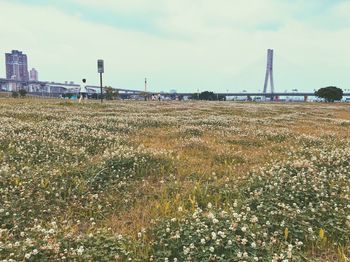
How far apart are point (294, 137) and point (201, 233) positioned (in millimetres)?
12759

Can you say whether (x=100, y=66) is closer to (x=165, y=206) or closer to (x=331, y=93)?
(x=165, y=206)

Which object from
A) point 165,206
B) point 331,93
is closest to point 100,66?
point 165,206

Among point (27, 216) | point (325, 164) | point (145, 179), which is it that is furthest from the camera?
point (325, 164)

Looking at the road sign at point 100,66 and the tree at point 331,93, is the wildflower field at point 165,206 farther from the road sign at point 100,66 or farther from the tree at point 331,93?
the tree at point 331,93

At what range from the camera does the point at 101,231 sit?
208 inches

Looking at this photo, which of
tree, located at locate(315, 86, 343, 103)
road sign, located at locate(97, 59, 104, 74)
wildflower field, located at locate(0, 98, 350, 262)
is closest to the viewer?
wildflower field, located at locate(0, 98, 350, 262)

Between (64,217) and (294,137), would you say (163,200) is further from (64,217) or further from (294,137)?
(294,137)

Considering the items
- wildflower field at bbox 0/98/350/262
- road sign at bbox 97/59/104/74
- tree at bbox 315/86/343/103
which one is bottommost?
wildflower field at bbox 0/98/350/262

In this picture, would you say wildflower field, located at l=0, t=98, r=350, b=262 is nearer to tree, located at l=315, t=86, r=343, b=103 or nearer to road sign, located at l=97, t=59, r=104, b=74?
road sign, located at l=97, t=59, r=104, b=74

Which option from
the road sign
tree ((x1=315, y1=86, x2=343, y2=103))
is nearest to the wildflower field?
the road sign

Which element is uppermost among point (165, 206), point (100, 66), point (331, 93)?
point (100, 66)

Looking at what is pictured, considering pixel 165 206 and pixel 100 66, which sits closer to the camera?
pixel 165 206

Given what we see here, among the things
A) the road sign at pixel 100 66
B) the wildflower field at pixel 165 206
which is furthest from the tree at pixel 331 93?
the wildflower field at pixel 165 206

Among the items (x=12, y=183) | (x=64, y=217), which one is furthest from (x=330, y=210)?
(x=12, y=183)
